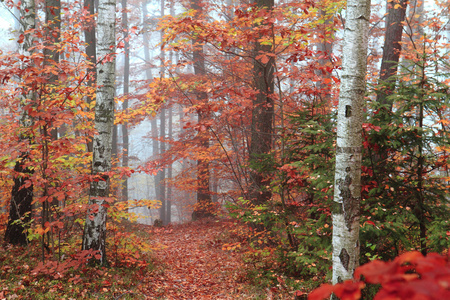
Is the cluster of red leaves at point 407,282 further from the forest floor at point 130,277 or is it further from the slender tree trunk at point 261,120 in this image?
the slender tree trunk at point 261,120

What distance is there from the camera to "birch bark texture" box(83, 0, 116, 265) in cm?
537

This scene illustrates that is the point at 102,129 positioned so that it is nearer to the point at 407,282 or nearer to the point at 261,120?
the point at 261,120

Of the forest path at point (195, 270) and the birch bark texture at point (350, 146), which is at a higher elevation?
the birch bark texture at point (350, 146)

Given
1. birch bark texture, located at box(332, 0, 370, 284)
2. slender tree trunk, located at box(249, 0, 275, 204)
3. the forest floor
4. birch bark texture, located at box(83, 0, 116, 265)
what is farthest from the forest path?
birch bark texture, located at box(332, 0, 370, 284)

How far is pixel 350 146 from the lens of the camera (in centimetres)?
307

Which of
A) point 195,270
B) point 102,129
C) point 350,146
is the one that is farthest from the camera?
point 195,270

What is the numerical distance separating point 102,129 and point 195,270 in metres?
3.94

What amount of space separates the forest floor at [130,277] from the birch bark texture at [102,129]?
0.55m

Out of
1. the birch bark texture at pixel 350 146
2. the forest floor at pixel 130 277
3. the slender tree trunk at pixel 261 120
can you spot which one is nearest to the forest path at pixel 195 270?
the forest floor at pixel 130 277

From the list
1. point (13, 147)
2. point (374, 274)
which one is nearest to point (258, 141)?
point (13, 147)

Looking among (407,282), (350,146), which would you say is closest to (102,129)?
(350,146)

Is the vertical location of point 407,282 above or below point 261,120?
below

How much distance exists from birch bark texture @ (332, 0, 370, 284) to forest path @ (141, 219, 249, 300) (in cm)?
265

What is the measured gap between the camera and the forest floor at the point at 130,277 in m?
4.45
